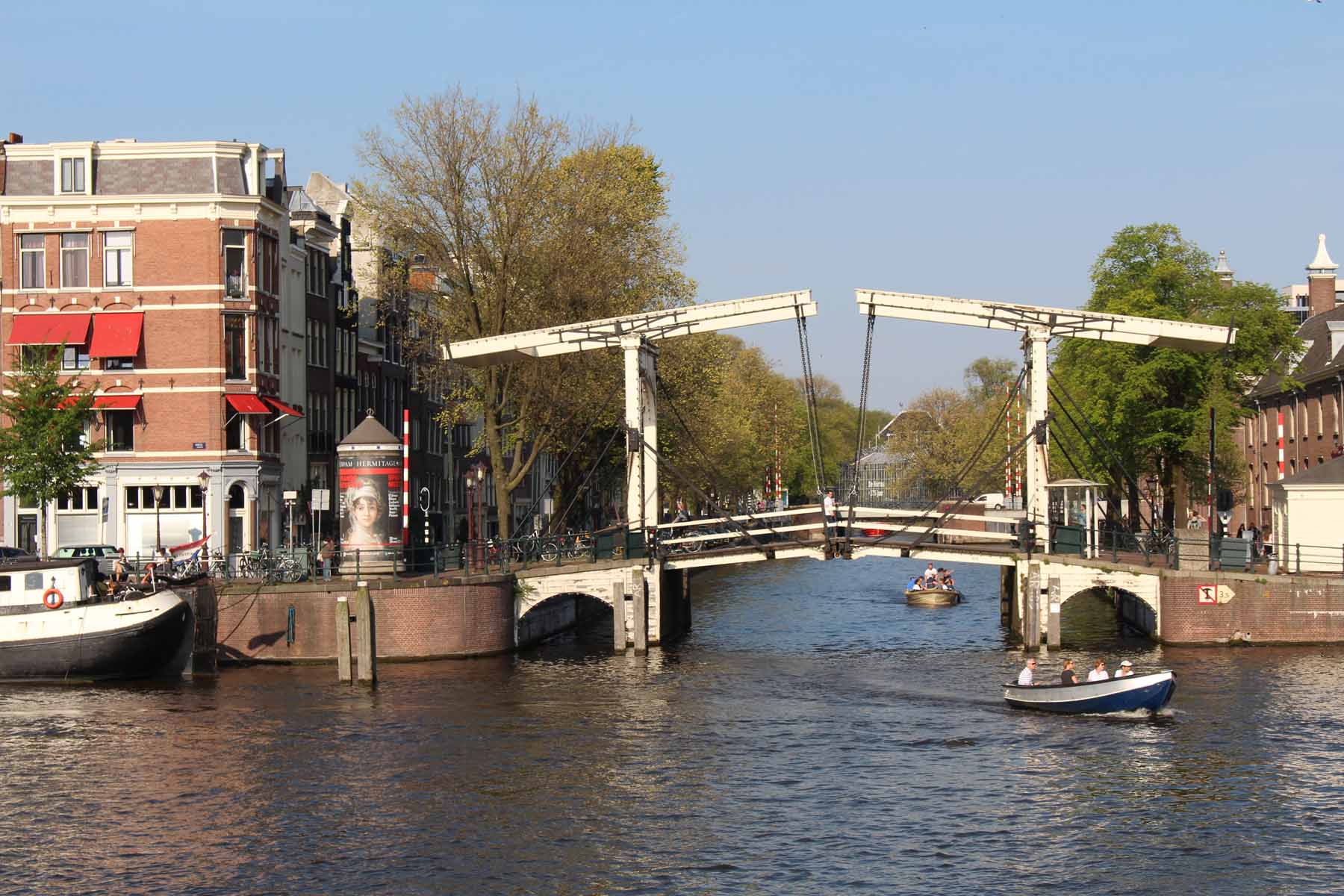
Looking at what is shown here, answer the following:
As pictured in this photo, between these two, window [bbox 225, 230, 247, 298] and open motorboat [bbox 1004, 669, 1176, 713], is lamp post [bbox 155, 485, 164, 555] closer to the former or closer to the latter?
window [bbox 225, 230, 247, 298]

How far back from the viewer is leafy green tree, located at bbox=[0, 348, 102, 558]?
48688 mm

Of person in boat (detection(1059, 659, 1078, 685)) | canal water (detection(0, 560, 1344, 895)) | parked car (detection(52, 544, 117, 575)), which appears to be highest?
parked car (detection(52, 544, 117, 575))

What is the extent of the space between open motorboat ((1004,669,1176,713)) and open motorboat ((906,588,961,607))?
2787cm

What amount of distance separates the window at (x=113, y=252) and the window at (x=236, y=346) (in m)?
3.15

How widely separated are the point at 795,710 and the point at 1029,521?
1056 cm

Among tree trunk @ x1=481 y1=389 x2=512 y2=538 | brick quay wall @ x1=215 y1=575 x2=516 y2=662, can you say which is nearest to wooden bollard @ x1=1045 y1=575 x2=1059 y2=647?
brick quay wall @ x1=215 y1=575 x2=516 y2=662

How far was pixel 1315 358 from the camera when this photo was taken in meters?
74.4

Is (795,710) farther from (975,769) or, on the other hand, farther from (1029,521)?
(1029,521)

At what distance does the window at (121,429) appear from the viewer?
54.4m

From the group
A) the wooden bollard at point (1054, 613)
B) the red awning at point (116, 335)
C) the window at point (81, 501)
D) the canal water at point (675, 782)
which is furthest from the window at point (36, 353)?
the wooden bollard at point (1054, 613)

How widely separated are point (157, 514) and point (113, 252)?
953 cm

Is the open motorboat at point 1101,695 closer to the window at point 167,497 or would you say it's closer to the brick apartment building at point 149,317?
the brick apartment building at point 149,317

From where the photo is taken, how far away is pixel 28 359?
1993 inches

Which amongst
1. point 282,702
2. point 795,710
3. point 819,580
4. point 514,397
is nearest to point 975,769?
point 795,710
